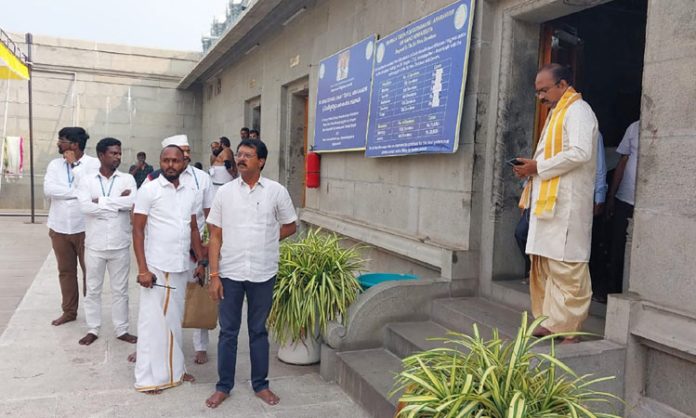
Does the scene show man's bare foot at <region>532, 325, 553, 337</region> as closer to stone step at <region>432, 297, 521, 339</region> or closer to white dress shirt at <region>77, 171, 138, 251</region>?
stone step at <region>432, 297, 521, 339</region>

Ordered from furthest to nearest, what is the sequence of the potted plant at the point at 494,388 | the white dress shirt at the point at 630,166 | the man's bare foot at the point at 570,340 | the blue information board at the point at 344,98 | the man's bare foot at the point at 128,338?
the blue information board at the point at 344,98 < the man's bare foot at the point at 128,338 < the white dress shirt at the point at 630,166 < the man's bare foot at the point at 570,340 < the potted plant at the point at 494,388

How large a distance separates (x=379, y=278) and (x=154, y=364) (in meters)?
2.03

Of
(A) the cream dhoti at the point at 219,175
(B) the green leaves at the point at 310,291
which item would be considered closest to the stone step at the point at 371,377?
(B) the green leaves at the point at 310,291

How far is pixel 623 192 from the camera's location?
4.11m

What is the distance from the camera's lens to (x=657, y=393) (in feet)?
9.65

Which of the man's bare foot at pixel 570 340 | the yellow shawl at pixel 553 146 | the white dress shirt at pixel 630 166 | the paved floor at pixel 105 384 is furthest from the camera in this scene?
the white dress shirt at pixel 630 166

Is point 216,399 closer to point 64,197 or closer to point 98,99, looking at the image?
point 64,197

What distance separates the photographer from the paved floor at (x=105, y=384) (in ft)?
11.7

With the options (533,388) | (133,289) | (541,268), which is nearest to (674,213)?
(541,268)

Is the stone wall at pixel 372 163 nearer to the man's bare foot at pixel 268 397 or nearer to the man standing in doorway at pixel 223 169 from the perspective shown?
the man standing in doorway at pixel 223 169

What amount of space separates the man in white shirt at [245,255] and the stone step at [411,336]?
3.21 feet

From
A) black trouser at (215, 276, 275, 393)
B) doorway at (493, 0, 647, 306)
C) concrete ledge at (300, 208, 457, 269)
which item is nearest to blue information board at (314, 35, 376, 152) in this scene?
concrete ledge at (300, 208, 457, 269)

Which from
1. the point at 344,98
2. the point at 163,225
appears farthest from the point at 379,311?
the point at 344,98

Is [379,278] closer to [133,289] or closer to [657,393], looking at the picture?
[657,393]
